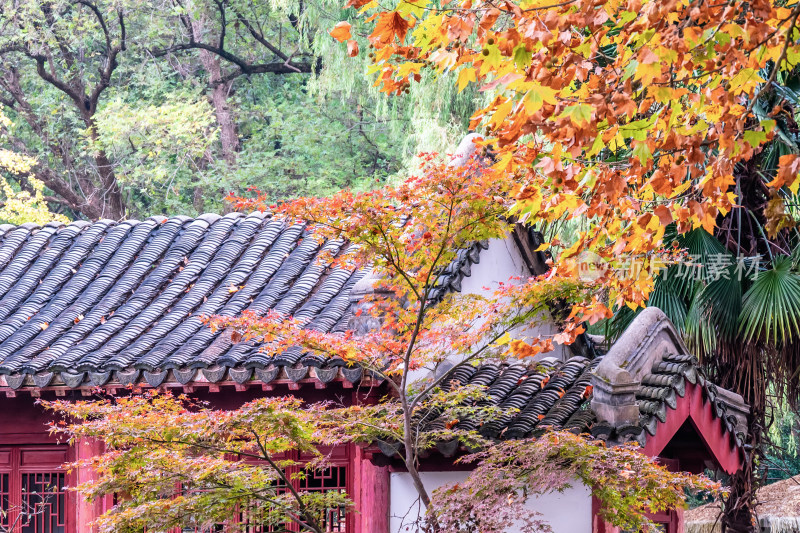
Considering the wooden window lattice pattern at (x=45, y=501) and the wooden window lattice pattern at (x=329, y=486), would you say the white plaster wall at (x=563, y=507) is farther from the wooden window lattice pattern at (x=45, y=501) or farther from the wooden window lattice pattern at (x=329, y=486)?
the wooden window lattice pattern at (x=45, y=501)

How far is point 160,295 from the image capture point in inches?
327

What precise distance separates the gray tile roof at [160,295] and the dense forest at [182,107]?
8.06 m

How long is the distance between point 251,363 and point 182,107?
12.9 meters

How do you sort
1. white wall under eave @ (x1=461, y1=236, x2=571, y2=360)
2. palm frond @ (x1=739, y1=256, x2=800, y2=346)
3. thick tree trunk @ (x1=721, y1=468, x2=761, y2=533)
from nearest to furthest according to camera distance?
white wall under eave @ (x1=461, y1=236, x2=571, y2=360), palm frond @ (x1=739, y1=256, x2=800, y2=346), thick tree trunk @ (x1=721, y1=468, x2=761, y2=533)

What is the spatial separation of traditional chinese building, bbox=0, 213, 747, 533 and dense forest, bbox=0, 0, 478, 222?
8.49 metres

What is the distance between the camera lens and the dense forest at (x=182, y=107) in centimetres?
1811

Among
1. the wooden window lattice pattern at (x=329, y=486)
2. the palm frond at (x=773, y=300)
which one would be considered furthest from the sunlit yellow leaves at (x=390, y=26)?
the palm frond at (x=773, y=300)

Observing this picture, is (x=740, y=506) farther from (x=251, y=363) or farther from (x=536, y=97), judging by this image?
(x=536, y=97)

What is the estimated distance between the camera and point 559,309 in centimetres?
859

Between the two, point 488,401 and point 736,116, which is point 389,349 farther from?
point 736,116

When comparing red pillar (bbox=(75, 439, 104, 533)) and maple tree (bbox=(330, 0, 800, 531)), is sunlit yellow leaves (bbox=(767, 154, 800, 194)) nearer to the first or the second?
maple tree (bbox=(330, 0, 800, 531))

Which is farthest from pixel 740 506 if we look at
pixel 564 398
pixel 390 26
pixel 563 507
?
pixel 390 26

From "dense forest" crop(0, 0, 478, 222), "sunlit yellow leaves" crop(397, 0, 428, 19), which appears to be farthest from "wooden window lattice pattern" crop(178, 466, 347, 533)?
"dense forest" crop(0, 0, 478, 222)

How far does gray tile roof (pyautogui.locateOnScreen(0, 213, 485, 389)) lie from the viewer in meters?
6.80
